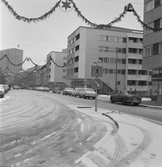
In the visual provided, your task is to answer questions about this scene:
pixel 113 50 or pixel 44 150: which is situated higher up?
pixel 113 50

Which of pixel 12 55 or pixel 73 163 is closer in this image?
pixel 73 163

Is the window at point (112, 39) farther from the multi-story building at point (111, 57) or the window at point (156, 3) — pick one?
the window at point (156, 3)

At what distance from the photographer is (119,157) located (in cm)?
493

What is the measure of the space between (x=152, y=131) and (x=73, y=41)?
206ft

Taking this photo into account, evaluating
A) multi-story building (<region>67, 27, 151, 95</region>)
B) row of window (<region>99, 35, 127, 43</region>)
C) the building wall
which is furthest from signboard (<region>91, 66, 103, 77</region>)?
the building wall

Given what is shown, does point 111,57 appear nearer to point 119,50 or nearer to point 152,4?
point 119,50

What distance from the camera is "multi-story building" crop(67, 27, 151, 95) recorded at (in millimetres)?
61469

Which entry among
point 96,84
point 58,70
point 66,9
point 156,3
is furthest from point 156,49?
point 58,70

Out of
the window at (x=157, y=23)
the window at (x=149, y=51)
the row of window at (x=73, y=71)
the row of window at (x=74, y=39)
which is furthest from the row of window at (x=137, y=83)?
the window at (x=157, y=23)

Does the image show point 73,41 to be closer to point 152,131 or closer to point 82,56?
point 82,56

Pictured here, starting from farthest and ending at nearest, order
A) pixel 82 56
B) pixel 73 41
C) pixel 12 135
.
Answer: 1. pixel 73 41
2. pixel 82 56
3. pixel 12 135

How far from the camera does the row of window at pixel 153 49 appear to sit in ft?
91.2

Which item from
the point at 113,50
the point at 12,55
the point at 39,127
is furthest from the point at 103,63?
Answer: the point at 39,127

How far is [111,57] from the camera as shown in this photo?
209ft
